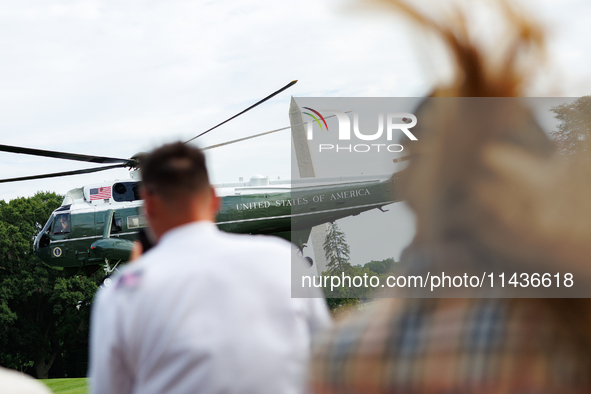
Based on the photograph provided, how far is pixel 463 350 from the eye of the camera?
0.65 metres

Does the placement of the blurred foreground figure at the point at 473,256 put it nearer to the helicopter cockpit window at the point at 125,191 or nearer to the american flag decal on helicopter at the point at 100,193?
the helicopter cockpit window at the point at 125,191

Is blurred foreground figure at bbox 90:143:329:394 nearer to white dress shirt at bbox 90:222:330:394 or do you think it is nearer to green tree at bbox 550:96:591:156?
white dress shirt at bbox 90:222:330:394

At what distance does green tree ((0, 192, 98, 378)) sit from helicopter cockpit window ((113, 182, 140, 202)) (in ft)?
77.8

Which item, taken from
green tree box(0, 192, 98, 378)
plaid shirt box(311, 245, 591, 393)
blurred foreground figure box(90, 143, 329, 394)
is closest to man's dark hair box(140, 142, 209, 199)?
blurred foreground figure box(90, 143, 329, 394)

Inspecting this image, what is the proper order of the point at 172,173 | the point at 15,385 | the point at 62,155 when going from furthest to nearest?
the point at 62,155
the point at 172,173
the point at 15,385

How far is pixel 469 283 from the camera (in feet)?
2.19

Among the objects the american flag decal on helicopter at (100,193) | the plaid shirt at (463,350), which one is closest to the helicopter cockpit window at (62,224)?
the american flag decal on helicopter at (100,193)

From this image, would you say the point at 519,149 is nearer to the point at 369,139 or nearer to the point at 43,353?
the point at 369,139

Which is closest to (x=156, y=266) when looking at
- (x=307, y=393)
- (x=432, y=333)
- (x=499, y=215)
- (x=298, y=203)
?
(x=307, y=393)

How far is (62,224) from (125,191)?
229 centimetres

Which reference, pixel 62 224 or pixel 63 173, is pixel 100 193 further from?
pixel 63 173

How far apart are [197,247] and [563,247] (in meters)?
1.09

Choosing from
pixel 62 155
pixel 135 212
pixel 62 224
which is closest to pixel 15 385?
pixel 62 155

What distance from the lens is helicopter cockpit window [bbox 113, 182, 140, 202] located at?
50.7 feet
